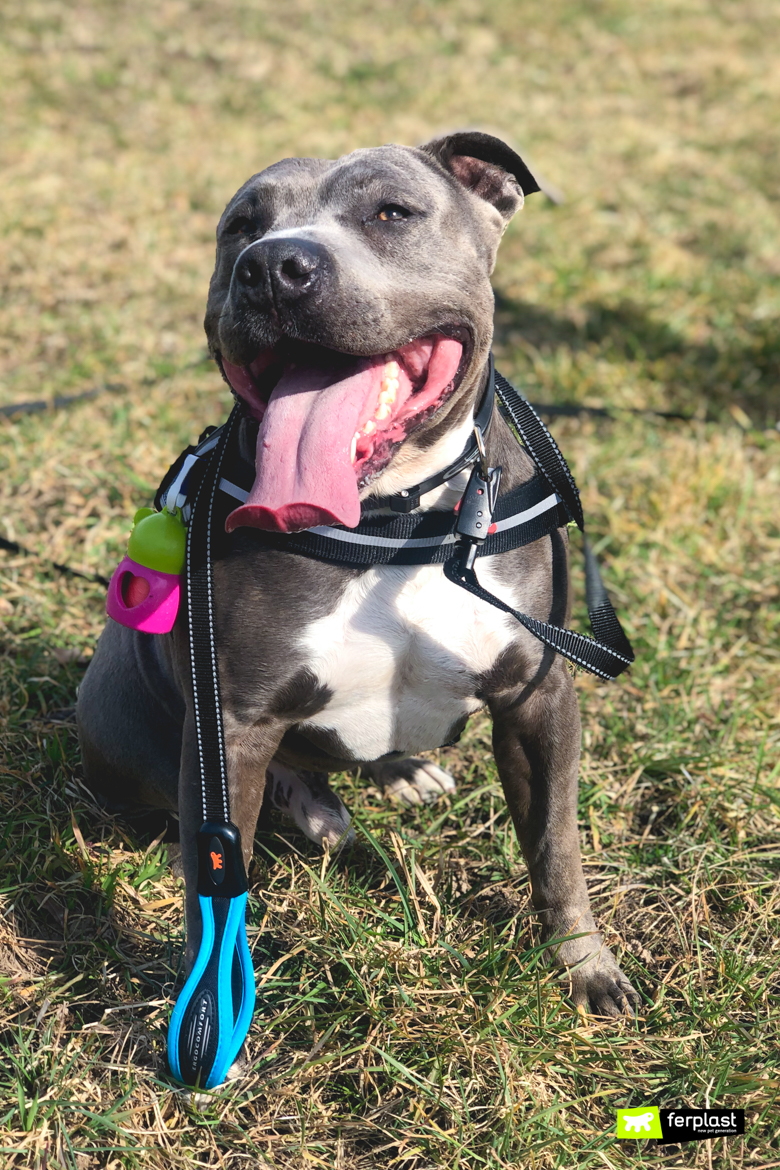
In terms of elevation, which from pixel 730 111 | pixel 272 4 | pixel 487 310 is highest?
pixel 487 310

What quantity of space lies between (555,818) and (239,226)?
1.47 metres

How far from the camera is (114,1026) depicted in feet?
7.23

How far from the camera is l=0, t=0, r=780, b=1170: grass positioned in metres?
2.09

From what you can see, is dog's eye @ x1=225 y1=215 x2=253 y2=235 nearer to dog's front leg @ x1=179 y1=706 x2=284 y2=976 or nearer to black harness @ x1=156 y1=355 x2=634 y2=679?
black harness @ x1=156 y1=355 x2=634 y2=679

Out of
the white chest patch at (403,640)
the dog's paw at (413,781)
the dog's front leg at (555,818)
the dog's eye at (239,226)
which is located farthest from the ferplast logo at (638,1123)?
the dog's eye at (239,226)

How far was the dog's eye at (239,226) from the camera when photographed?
2.20 metres

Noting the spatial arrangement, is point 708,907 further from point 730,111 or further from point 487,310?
point 730,111

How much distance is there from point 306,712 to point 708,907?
1.18m

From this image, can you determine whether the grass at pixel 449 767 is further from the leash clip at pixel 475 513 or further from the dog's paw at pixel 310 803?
the leash clip at pixel 475 513

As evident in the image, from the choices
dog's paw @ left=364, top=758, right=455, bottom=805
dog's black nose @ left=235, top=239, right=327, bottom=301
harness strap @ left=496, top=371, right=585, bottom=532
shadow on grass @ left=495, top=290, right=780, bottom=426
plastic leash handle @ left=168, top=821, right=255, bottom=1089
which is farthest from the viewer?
Result: shadow on grass @ left=495, top=290, right=780, bottom=426

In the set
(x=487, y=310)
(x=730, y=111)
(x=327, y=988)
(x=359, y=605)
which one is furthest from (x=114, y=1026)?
(x=730, y=111)

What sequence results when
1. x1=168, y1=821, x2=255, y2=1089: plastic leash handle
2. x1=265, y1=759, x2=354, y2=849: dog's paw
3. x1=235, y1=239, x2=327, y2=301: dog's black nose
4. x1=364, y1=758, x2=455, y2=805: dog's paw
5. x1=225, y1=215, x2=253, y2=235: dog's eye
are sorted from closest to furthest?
x1=235, y1=239, x2=327, y2=301: dog's black nose < x1=168, y1=821, x2=255, y2=1089: plastic leash handle < x1=225, y1=215, x2=253, y2=235: dog's eye < x1=265, y1=759, x2=354, y2=849: dog's paw < x1=364, y1=758, x2=455, y2=805: dog's paw

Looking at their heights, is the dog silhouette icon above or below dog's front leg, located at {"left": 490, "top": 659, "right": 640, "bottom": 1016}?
below

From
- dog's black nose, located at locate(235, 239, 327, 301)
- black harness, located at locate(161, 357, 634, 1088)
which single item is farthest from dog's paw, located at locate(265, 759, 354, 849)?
dog's black nose, located at locate(235, 239, 327, 301)
